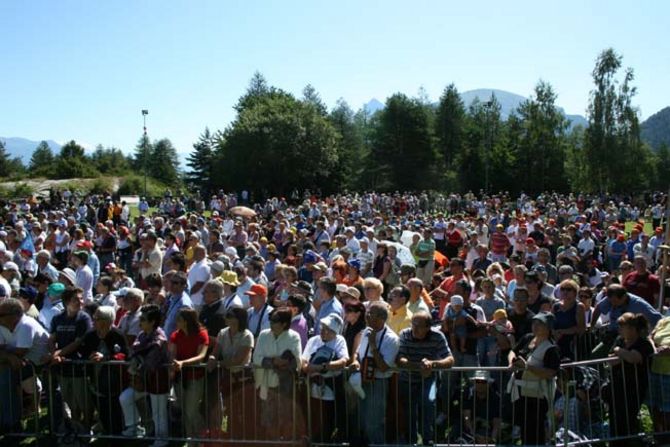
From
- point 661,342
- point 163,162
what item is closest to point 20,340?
point 661,342

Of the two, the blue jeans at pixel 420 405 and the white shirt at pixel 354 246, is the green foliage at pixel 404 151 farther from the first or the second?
the blue jeans at pixel 420 405

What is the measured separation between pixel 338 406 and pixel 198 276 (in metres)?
3.83

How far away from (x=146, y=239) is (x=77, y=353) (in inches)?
179

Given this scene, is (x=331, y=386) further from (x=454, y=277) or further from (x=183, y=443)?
(x=454, y=277)

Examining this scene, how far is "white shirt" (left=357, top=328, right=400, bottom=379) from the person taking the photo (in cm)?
572

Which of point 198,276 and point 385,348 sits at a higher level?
point 198,276

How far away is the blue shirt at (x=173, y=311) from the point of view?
7.01 metres

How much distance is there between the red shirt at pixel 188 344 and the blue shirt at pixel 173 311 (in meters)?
0.99

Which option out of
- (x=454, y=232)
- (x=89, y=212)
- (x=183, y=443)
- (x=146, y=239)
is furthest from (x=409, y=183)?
(x=183, y=443)

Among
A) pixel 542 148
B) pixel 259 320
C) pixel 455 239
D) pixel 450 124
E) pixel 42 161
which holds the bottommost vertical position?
pixel 259 320

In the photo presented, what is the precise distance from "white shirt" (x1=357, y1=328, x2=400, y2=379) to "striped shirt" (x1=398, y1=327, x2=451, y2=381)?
99 millimetres

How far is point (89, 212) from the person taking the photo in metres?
24.7

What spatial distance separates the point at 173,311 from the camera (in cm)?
705

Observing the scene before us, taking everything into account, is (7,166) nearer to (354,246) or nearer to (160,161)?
(160,161)
